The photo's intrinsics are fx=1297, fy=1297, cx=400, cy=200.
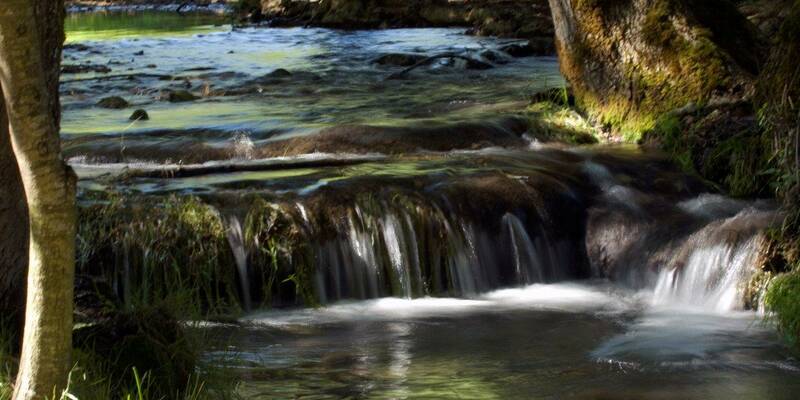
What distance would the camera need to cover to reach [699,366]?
23.0ft

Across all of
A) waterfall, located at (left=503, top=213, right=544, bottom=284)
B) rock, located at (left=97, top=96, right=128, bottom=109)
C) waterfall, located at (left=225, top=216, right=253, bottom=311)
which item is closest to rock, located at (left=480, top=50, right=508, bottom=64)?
rock, located at (left=97, top=96, right=128, bottom=109)

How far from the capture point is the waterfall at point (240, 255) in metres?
8.73

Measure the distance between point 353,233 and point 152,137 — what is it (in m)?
4.28

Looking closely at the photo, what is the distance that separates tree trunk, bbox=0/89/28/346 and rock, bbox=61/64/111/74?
1502 cm

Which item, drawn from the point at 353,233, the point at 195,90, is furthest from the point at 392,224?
the point at 195,90

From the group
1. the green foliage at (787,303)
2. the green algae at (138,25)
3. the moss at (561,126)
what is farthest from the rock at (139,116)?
the green algae at (138,25)

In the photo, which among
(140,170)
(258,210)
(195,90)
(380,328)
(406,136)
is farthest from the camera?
(195,90)

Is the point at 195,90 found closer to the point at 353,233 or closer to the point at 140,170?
the point at 140,170

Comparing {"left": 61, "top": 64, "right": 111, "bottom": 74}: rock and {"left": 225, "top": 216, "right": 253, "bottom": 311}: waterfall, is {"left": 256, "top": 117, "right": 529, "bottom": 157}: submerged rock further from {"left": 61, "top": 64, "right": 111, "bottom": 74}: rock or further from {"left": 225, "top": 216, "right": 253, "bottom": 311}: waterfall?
{"left": 61, "top": 64, "right": 111, "bottom": 74}: rock

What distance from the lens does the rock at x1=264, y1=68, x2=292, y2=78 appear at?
739 inches

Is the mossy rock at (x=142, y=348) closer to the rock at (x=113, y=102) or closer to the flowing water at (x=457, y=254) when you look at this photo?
the flowing water at (x=457, y=254)

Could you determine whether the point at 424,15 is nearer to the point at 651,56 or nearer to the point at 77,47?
the point at 77,47

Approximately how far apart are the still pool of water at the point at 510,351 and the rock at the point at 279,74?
10250 millimetres

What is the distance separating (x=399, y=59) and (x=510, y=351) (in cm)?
1313
